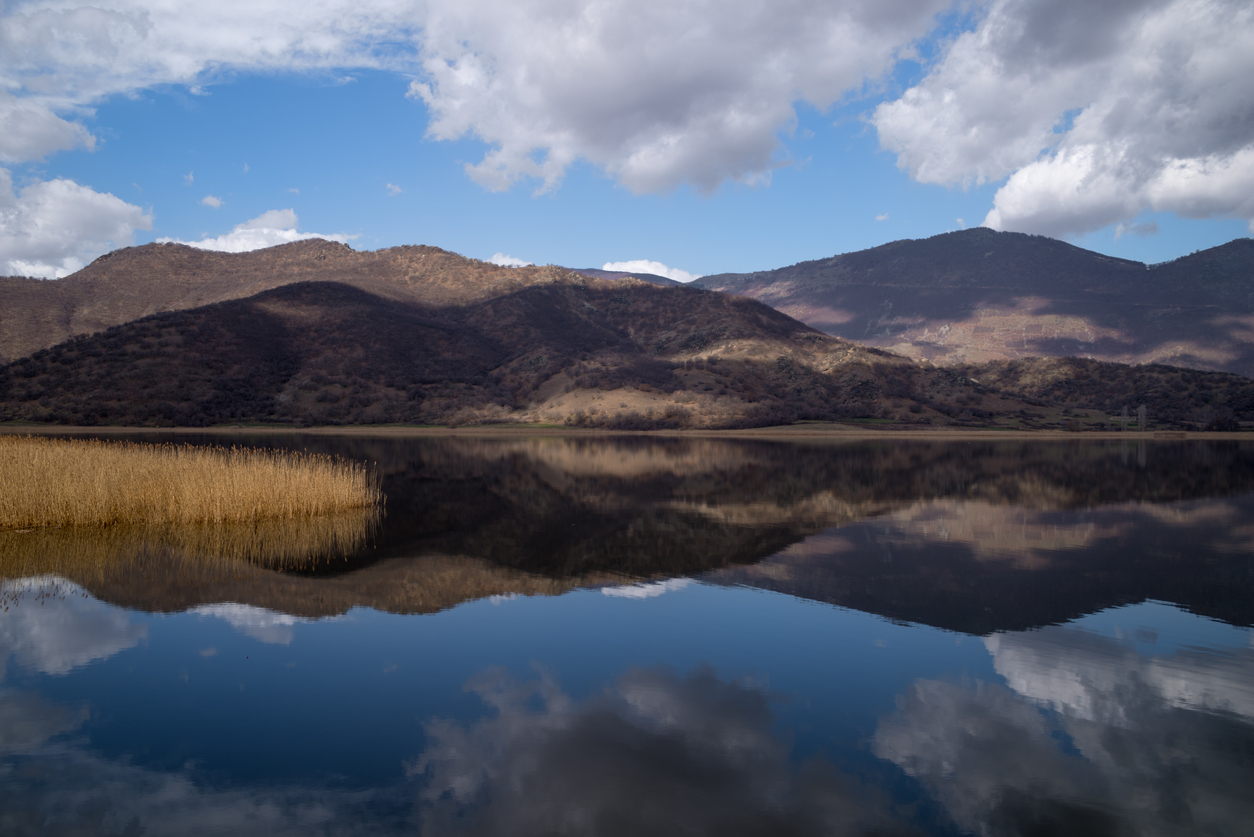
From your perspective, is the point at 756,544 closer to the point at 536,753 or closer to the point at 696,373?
the point at 536,753

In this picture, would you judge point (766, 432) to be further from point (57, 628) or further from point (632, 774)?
point (632, 774)

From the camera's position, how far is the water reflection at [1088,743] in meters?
5.89

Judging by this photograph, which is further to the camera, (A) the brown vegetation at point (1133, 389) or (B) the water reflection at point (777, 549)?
(A) the brown vegetation at point (1133, 389)

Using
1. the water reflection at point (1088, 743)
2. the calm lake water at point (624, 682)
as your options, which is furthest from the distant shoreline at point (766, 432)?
the water reflection at point (1088, 743)

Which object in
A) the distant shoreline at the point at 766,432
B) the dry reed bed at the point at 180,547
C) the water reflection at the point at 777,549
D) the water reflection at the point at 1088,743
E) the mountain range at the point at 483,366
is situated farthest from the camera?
the mountain range at the point at 483,366

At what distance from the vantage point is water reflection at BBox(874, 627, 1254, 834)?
5895 mm

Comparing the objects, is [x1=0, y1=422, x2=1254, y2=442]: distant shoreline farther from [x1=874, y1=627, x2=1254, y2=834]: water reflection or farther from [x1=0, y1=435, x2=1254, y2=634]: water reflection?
[x1=874, y1=627, x2=1254, y2=834]: water reflection

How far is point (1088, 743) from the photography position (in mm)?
7094

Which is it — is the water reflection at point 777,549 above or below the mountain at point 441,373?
below

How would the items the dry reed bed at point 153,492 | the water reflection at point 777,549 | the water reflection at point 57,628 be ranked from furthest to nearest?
the dry reed bed at point 153,492 → the water reflection at point 777,549 → the water reflection at point 57,628

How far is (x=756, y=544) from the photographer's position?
57.6 feet

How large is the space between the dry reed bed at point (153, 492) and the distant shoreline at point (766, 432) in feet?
184

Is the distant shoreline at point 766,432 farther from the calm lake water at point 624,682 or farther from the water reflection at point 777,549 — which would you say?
the calm lake water at point 624,682

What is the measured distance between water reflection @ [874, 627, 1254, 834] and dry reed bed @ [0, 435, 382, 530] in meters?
17.1
